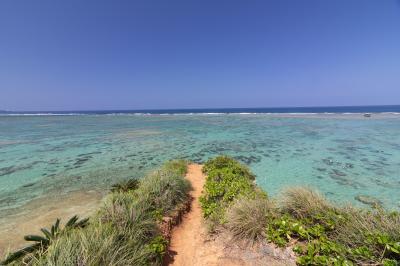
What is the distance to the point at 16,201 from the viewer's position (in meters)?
8.03

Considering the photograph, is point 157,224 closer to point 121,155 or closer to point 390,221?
point 390,221

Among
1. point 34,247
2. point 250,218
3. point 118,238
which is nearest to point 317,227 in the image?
point 250,218

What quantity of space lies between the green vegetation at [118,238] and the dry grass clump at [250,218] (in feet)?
5.20

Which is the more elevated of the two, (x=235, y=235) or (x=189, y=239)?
(x=235, y=235)

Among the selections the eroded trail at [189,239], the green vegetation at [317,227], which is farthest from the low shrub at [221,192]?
the eroded trail at [189,239]

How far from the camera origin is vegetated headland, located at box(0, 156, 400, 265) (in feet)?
9.96

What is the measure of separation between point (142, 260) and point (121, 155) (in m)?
13.2

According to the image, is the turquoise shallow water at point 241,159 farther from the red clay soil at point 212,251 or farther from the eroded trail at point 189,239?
the red clay soil at point 212,251

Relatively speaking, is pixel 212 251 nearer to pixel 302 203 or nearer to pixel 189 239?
pixel 189 239

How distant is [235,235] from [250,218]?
53 cm

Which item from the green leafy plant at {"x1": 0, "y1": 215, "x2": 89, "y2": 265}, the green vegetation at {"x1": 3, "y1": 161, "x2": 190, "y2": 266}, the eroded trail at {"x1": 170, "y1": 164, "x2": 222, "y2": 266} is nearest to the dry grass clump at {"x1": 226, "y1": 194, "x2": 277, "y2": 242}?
the eroded trail at {"x1": 170, "y1": 164, "x2": 222, "y2": 266}

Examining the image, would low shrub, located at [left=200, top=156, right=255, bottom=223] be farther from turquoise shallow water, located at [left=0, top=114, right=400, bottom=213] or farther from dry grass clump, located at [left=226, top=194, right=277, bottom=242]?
turquoise shallow water, located at [left=0, top=114, right=400, bottom=213]

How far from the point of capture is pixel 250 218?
435 centimetres

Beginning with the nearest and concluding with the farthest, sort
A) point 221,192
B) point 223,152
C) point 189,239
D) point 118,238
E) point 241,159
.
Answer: point 118,238 < point 189,239 < point 221,192 < point 241,159 < point 223,152
